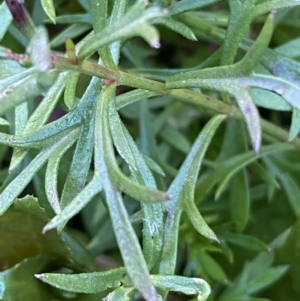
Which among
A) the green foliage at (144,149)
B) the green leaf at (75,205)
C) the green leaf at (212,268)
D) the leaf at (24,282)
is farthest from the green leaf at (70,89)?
the green leaf at (212,268)

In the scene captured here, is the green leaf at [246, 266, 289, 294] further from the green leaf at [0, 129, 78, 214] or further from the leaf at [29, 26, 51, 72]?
the leaf at [29, 26, 51, 72]

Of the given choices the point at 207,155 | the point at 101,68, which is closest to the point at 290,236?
the point at 207,155

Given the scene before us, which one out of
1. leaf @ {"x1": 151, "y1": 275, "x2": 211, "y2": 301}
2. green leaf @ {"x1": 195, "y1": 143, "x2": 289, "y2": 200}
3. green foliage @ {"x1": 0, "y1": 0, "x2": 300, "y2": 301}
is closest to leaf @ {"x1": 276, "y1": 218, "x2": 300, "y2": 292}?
green foliage @ {"x1": 0, "y1": 0, "x2": 300, "y2": 301}

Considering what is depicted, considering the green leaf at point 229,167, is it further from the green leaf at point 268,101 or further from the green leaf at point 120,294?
the green leaf at point 120,294

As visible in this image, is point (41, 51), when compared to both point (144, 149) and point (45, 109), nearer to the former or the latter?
point (45, 109)

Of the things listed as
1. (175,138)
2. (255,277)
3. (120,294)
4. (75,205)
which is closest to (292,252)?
(255,277)

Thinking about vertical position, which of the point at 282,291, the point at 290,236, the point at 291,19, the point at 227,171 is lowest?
the point at 282,291

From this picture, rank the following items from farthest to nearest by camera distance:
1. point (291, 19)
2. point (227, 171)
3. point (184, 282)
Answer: point (291, 19) → point (227, 171) → point (184, 282)

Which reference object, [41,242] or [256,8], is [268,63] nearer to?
[256,8]
